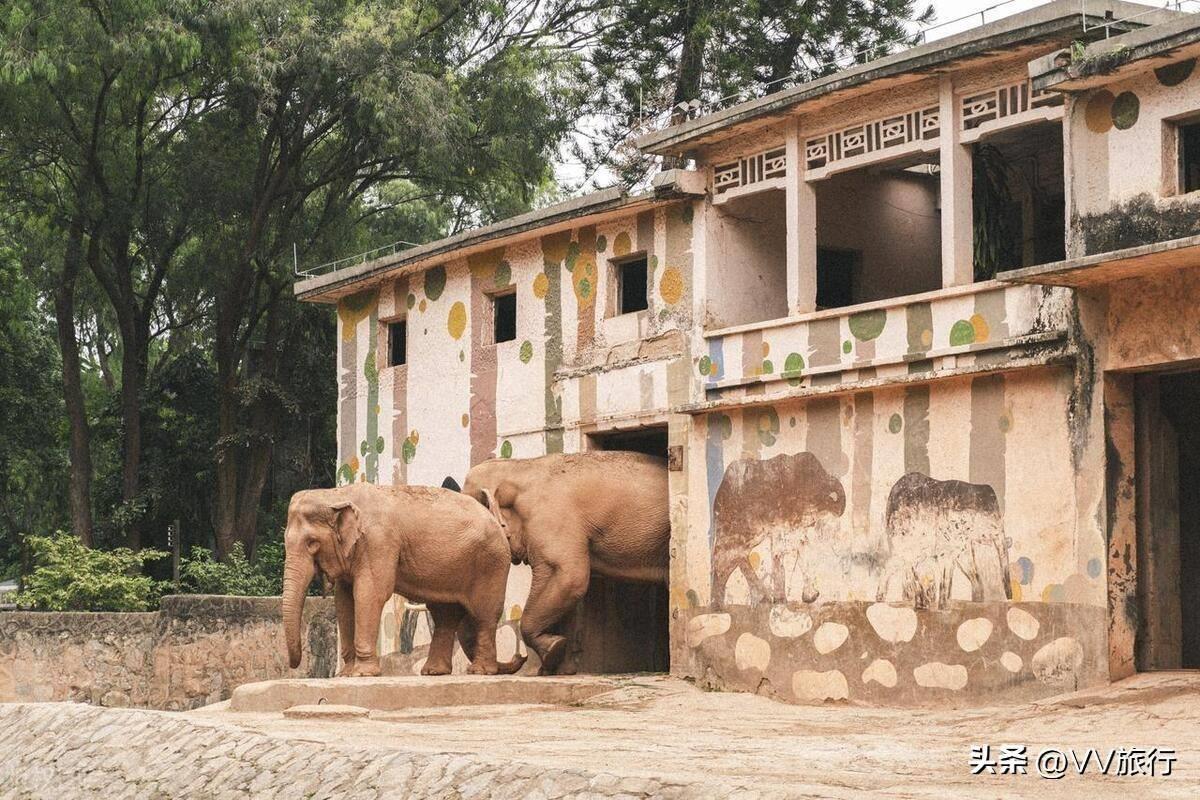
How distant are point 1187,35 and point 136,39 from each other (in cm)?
1688

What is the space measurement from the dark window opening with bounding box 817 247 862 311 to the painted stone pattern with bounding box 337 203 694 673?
176 cm

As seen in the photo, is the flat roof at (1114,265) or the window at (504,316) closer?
the flat roof at (1114,265)

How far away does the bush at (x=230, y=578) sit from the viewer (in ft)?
91.3

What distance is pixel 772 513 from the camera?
1755 centimetres

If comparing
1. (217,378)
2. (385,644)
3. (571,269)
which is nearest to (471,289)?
(571,269)

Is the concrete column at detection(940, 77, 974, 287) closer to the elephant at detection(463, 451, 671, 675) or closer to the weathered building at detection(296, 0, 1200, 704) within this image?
the weathered building at detection(296, 0, 1200, 704)

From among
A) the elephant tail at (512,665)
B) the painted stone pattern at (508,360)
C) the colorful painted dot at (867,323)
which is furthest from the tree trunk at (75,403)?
the colorful painted dot at (867,323)

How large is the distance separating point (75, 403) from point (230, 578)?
472 cm

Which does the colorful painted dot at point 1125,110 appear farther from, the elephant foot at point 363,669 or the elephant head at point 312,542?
the elephant foot at point 363,669

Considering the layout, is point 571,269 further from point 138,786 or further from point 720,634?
point 138,786

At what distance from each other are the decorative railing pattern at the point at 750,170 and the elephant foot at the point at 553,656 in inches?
190

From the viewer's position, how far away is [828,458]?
55.8 feet

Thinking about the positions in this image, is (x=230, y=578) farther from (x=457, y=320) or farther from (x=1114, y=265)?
(x=1114, y=265)

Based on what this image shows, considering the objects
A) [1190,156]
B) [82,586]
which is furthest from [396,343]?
[1190,156]
